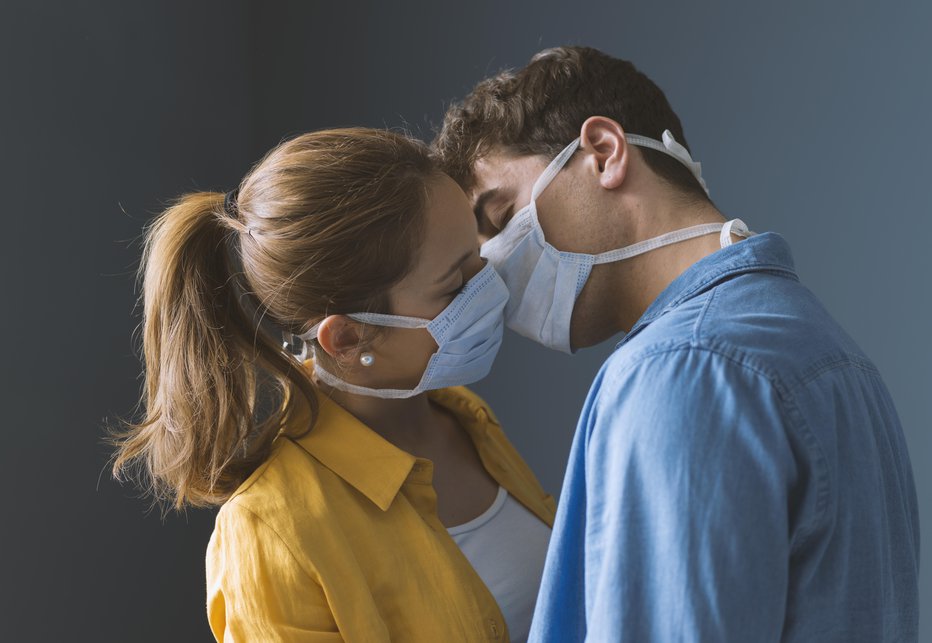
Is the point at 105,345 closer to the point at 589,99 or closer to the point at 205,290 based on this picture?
the point at 205,290

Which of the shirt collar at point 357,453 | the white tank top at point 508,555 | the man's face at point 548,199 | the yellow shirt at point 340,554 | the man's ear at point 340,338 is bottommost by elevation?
the white tank top at point 508,555

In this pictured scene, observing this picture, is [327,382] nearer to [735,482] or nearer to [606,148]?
[606,148]

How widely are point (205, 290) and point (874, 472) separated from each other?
85 centimetres

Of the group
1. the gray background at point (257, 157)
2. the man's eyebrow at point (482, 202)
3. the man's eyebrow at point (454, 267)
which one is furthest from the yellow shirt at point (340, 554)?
the gray background at point (257, 157)

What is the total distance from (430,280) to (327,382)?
Answer: 0.23 m

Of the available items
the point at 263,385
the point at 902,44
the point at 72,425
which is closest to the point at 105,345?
the point at 72,425

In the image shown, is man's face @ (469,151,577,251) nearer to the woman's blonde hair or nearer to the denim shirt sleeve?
the woman's blonde hair

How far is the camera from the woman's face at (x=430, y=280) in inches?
48.6

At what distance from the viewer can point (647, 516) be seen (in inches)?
32.3

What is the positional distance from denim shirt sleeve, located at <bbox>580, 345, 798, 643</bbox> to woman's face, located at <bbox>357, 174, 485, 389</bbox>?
444mm

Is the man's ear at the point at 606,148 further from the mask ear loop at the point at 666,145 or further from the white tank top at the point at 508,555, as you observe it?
the white tank top at the point at 508,555

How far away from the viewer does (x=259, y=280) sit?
1.24 metres

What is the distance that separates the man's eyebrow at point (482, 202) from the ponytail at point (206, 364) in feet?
1.14

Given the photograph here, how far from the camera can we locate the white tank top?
1.29 m
